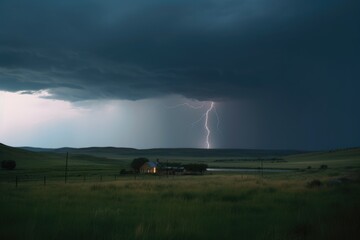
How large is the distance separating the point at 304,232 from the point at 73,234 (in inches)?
234

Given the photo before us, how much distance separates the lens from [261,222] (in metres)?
12.3

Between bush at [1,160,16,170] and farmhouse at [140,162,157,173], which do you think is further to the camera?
farmhouse at [140,162,157,173]

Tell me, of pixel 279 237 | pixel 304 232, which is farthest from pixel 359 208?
pixel 279 237

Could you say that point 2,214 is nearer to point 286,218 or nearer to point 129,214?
point 129,214

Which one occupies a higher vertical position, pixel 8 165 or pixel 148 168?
pixel 8 165

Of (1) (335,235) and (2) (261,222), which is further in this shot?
(2) (261,222)

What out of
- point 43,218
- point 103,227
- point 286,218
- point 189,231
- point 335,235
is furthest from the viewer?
point 286,218

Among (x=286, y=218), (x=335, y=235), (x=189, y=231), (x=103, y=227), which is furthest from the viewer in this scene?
(x=286, y=218)

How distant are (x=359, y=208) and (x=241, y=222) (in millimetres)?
3714

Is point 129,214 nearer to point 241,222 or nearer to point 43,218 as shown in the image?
point 43,218

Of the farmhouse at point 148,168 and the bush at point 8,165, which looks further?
the farmhouse at point 148,168

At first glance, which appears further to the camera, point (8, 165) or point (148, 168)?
point (148, 168)

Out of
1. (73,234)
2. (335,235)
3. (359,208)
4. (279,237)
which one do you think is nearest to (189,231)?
(279,237)

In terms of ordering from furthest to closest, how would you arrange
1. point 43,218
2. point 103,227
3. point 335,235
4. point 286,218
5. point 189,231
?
1. point 286,218
2. point 43,218
3. point 103,227
4. point 189,231
5. point 335,235
